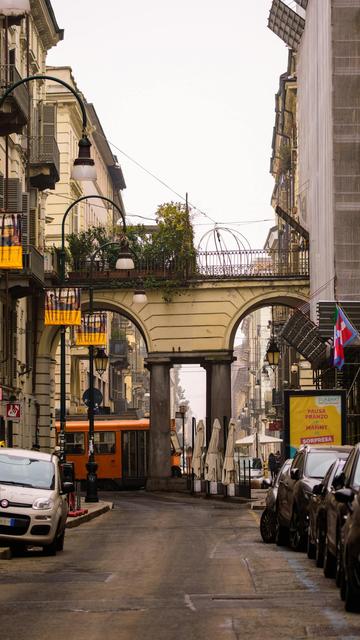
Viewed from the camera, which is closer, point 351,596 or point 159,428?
point 351,596

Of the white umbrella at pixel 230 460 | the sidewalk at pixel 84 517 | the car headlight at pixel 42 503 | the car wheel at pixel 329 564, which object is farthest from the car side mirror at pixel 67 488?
the white umbrella at pixel 230 460

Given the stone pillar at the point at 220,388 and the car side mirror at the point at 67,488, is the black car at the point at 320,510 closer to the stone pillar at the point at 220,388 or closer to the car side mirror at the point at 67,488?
the car side mirror at the point at 67,488

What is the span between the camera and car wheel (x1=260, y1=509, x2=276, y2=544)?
25.6 m

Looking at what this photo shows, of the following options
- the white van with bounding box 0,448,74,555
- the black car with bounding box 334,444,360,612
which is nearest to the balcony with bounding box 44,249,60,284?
the white van with bounding box 0,448,74,555

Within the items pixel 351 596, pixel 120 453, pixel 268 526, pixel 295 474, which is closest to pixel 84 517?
pixel 268 526

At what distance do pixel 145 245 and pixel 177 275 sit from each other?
211 cm

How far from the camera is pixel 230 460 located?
5116cm

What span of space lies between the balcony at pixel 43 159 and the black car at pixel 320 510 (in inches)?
1326

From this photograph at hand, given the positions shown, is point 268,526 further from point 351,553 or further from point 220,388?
point 220,388

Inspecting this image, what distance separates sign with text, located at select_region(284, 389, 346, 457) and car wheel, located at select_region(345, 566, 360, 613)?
2278 centimetres

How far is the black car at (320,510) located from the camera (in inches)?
749

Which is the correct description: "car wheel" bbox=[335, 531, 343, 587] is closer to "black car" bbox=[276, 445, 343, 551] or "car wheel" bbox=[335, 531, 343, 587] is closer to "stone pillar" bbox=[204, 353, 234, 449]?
"black car" bbox=[276, 445, 343, 551]

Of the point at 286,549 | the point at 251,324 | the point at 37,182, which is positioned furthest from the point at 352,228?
the point at 251,324

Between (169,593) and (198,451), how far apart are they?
4068cm
